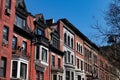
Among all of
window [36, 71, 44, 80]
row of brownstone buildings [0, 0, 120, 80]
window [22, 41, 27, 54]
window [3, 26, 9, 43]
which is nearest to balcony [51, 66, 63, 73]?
row of brownstone buildings [0, 0, 120, 80]

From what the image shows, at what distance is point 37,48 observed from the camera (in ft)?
128

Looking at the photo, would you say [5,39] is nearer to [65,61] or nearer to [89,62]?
[65,61]

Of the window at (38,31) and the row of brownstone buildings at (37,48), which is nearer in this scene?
the row of brownstone buildings at (37,48)

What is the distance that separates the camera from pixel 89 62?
63.3 metres

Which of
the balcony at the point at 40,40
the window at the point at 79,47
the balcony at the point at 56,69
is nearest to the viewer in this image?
the balcony at the point at 40,40

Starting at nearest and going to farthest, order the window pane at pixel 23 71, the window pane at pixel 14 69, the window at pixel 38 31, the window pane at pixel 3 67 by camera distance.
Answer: the window pane at pixel 3 67, the window pane at pixel 14 69, the window pane at pixel 23 71, the window at pixel 38 31

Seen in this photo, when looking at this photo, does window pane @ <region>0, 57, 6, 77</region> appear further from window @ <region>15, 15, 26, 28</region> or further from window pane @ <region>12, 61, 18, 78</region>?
window @ <region>15, 15, 26, 28</region>

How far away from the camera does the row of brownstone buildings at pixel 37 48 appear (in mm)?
31034

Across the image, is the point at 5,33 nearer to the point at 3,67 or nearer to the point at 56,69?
the point at 3,67

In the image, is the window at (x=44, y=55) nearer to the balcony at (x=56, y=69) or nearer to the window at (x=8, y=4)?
the balcony at (x=56, y=69)

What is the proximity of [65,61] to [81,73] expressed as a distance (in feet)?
26.6

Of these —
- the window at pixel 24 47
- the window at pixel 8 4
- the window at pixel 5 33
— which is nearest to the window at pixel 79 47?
the window at pixel 24 47

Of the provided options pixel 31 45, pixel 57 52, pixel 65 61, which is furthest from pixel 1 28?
pixel 65 61

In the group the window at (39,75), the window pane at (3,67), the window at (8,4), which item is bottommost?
the window at (39,75)
